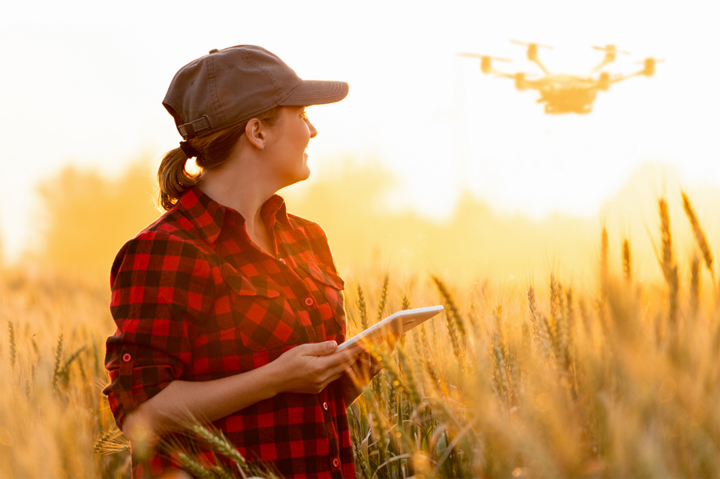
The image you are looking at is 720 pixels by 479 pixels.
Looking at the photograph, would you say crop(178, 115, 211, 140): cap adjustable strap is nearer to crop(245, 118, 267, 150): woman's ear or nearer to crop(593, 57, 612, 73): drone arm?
crop(245, 118, 267, 150): woman's ear

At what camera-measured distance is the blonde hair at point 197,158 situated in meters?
1.93

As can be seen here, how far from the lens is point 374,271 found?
3.19 meters

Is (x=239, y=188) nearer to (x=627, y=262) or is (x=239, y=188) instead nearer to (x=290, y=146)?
(x=290, y=146)

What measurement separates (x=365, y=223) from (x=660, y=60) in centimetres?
2232

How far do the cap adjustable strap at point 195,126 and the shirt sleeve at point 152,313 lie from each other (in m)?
0.41

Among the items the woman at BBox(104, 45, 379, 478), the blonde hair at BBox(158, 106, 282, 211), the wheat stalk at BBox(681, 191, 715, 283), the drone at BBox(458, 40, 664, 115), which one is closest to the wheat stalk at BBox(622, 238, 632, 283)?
the wheat stalk at BBox(681, 191, 715, 283)

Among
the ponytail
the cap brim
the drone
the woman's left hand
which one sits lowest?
the woman's left hand

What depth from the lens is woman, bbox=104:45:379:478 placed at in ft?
5.14

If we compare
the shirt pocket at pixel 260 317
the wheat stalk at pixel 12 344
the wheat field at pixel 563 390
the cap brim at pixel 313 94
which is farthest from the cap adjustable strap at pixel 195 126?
the wheat stalk at pixel 12 344

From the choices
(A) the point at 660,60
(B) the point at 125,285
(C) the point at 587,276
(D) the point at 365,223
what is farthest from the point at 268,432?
(D) the point at 365,223

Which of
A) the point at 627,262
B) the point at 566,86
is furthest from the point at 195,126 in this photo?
the point at 566,86

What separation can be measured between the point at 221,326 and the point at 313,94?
2.70ft

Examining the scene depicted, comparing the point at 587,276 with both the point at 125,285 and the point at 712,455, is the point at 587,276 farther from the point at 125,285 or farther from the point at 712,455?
the point at 125,285

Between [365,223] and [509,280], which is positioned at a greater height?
[509,280]
